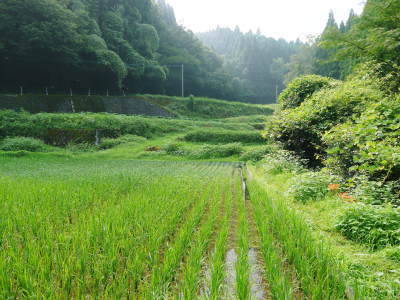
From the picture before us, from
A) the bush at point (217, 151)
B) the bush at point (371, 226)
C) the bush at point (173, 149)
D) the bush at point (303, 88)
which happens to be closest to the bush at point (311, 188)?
the bush at point (371, 226)

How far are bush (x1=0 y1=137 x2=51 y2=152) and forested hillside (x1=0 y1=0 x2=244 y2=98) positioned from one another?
424 inches

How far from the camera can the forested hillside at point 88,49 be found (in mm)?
22344

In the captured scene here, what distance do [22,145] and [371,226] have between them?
61.9ft

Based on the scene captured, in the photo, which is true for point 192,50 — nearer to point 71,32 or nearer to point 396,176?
point 71,32

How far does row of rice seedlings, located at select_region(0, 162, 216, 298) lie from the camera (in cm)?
189

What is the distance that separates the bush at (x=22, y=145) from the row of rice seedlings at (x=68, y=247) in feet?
46.6

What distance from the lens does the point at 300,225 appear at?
2.79 meters

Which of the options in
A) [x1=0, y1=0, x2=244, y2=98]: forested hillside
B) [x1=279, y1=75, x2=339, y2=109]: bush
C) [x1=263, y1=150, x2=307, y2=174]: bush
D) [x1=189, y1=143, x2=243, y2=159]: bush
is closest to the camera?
[x1=263, y1=150, x2=307, y2=174]: bush

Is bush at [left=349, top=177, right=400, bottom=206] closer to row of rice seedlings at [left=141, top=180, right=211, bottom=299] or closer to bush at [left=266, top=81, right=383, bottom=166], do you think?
bush at [left=266, top=81, right=383, bottom=166]

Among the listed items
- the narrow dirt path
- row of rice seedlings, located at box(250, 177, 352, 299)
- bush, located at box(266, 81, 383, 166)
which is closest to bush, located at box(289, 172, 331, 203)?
bush, located at box(266, 81, 383, 166)

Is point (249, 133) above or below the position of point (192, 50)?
below

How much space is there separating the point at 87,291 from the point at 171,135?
2133 centimetres

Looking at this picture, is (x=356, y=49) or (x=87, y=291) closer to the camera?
(x=87, y=291)

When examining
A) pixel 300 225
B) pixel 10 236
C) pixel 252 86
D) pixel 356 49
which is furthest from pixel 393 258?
pixel 252 86
